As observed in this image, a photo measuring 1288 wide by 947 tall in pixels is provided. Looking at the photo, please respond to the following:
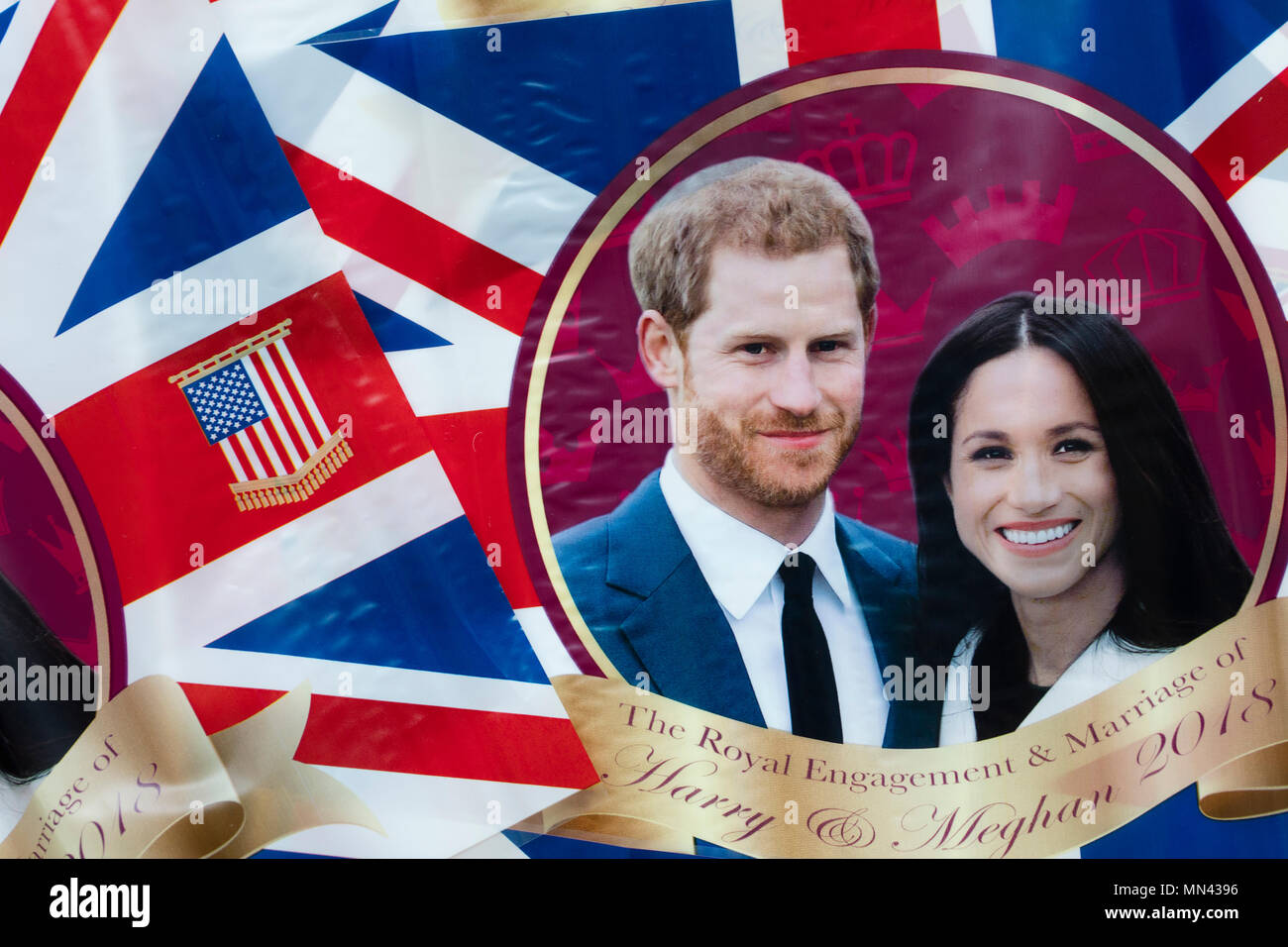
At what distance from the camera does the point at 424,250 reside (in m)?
2.23

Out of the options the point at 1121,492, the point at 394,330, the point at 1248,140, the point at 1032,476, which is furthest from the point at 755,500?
the point at 1248,140

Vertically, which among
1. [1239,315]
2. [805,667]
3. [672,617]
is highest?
[1239,315]

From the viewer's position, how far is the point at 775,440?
2.19m

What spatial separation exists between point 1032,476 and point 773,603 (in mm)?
688

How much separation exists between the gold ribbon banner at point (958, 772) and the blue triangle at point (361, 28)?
5.44ft

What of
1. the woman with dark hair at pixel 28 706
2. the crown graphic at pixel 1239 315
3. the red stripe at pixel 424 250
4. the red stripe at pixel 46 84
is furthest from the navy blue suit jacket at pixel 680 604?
the red stripe at pixel 46 84

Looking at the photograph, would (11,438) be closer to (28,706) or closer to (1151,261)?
(28,706)

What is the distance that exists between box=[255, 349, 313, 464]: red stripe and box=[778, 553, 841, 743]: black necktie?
3.99 feet

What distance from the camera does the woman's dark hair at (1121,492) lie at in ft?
7.18

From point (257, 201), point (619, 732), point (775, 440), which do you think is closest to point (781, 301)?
point (775, 440)

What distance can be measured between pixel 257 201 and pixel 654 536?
4.21 ft

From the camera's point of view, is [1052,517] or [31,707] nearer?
[1052,517]
